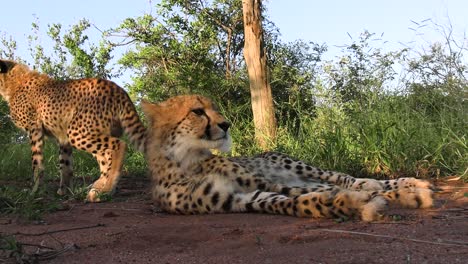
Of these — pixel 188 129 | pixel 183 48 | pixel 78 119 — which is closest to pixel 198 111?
pixel 188 129

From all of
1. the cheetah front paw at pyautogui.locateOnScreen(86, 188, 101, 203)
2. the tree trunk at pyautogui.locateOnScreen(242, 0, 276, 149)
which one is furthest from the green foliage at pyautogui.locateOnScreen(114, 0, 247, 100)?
the cheetah front paw at pyautogui.locateOnScreen(86, 188, 101, 203)

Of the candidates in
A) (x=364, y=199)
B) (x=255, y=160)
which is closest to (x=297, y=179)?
(x=255, y=160)

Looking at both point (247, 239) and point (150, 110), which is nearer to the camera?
point (247, 239)

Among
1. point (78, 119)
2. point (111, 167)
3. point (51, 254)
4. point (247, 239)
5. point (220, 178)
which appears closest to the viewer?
point (51, 254)

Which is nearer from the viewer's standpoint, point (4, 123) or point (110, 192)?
point (110, 192)

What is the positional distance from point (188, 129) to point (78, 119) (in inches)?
75.6

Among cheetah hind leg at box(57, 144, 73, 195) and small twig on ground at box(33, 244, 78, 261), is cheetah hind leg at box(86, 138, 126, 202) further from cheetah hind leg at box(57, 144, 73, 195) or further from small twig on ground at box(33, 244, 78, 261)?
small twig on ground at box(33, 244, 78, 261)

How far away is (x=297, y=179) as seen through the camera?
13.6ft

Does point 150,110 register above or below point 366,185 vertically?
above

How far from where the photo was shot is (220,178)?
3.48 metres

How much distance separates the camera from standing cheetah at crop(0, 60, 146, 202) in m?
5.06

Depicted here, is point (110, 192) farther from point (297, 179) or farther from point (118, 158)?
point (297, 179)

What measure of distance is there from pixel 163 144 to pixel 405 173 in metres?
2.27

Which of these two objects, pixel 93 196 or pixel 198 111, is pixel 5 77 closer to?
pixel 93 196
